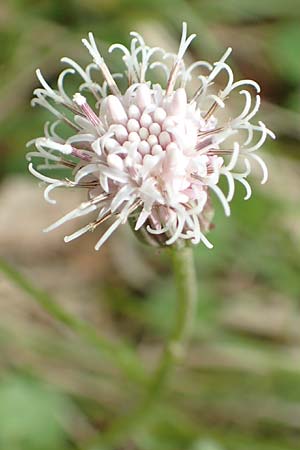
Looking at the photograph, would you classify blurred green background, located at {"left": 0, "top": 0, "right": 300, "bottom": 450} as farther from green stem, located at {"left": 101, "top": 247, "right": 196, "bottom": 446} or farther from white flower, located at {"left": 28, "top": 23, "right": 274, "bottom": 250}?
white flower, located at {"left": 28, "top": 23, "right": 274, "bottom": 250}

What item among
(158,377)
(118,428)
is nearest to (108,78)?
(158,377)

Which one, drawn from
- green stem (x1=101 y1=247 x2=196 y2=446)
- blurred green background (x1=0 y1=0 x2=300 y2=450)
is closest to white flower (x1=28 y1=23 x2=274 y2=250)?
green stem (x1=101 y1=247 x2=196 y2=446)

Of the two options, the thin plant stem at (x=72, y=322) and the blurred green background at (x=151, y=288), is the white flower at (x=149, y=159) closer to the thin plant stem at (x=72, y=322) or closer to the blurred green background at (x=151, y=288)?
the thin plant stem at (x=72, y=322)

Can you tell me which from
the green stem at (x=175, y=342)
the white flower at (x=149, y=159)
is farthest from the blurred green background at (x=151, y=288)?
the white flower at (x=149, y=159)

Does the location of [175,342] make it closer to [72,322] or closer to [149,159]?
[72,322]

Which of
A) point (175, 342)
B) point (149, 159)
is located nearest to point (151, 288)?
point (175, 342)
